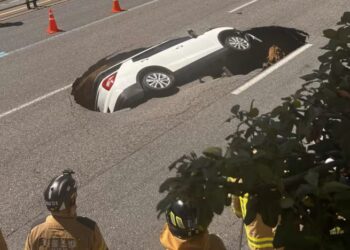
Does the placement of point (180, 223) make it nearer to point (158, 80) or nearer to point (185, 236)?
point (185, 236)

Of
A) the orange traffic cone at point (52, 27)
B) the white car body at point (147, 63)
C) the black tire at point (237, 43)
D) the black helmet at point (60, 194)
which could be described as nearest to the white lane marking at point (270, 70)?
the black tire at point (237, 43)

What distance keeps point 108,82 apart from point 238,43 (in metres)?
2.97

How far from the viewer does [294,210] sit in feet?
6.30

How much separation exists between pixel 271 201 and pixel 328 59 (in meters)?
0.87

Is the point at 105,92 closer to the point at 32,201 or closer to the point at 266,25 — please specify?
the point at 32,201

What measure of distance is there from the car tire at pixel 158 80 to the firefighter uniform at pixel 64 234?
19.6 ft

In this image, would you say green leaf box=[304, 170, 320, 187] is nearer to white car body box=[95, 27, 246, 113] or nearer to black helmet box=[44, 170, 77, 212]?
black helmet box=[44, 170, 77, 212]

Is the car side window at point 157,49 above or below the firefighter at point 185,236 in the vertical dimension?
below

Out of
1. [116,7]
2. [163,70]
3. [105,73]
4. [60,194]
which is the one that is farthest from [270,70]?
[116,7]

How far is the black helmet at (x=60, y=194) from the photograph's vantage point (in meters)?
4.18

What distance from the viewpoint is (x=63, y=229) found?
163 inches

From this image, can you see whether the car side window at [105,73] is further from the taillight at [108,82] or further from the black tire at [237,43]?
the black tire at [237,43]

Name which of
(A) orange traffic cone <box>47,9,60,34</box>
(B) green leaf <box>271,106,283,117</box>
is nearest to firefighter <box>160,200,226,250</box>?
(B) green leaf <box>271,106,283,117</box>

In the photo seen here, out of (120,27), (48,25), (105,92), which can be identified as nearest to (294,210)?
(105,92)
